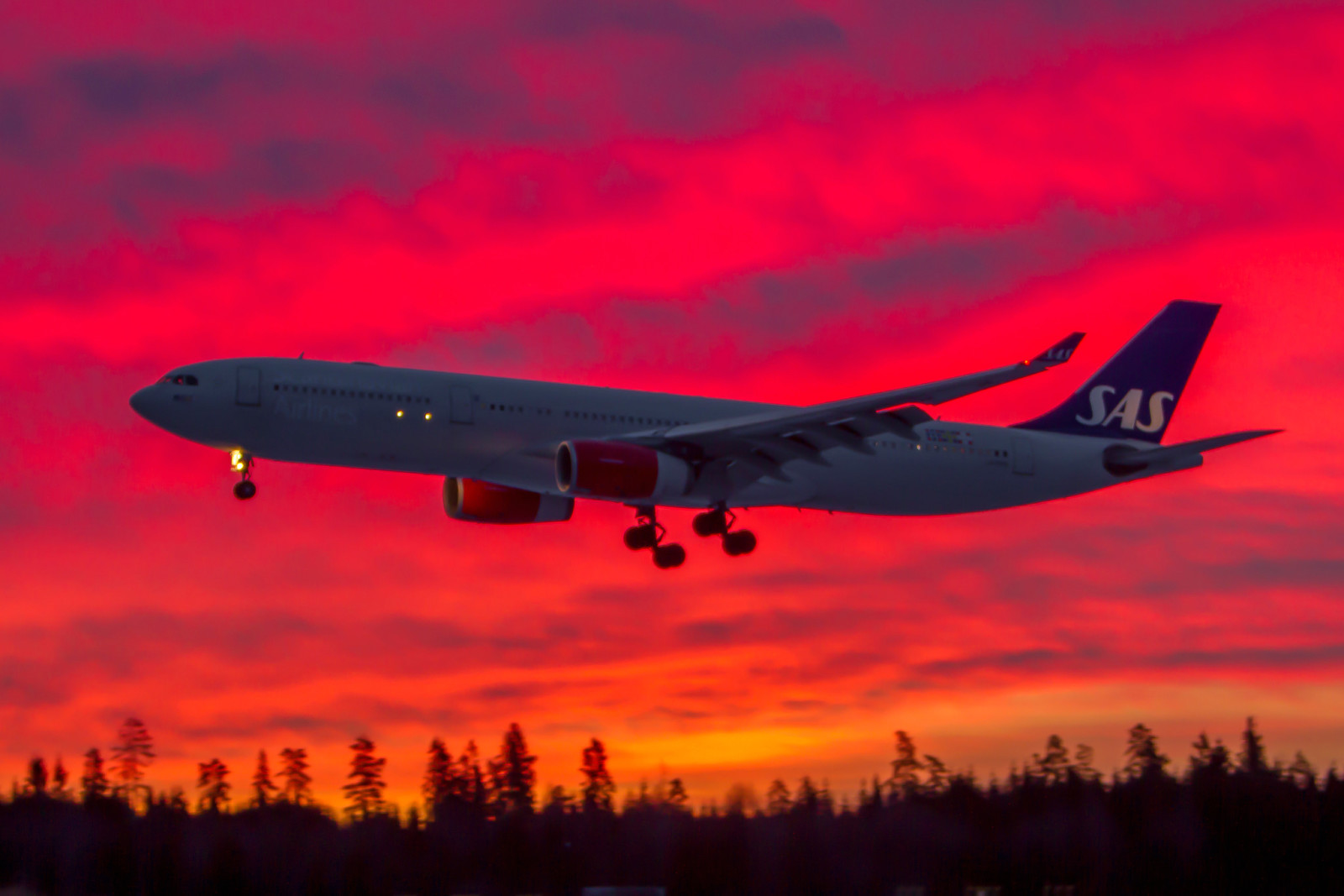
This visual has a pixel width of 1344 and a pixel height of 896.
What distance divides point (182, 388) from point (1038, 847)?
51.5 metres

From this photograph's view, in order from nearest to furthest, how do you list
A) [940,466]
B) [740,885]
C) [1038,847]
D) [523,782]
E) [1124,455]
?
1. [940,466]
2. [1124,455]
3. [740,885]
4. [1038,847]
5. [523,782]

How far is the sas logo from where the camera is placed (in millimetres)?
45750

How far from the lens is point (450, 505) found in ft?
136

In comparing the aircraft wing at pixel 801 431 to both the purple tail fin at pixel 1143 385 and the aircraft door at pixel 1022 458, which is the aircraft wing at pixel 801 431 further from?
the purple tail fin at pixel 1143 385

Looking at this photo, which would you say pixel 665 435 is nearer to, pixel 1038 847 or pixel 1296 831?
pixel 1038 847

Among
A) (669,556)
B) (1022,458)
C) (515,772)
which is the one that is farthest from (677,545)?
(515,772)

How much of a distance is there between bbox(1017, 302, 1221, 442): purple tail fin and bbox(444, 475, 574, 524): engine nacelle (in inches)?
650

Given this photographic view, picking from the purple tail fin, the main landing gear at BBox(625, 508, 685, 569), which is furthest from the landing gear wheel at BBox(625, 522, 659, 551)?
the purple tail fin

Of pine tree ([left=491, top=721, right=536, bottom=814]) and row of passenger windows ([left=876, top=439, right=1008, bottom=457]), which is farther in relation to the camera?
pine tree ([left=491, top=721, right=536, bottom=814])

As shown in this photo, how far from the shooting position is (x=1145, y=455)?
1693 inches

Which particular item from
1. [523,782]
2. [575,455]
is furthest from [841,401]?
[523,782]

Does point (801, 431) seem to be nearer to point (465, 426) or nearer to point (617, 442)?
point (617, 442)

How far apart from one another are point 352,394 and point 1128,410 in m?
28.1

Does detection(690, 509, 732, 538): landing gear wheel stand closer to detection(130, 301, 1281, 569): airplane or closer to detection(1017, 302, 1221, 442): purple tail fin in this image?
detection(130, 301, 1281, 569): airplane
